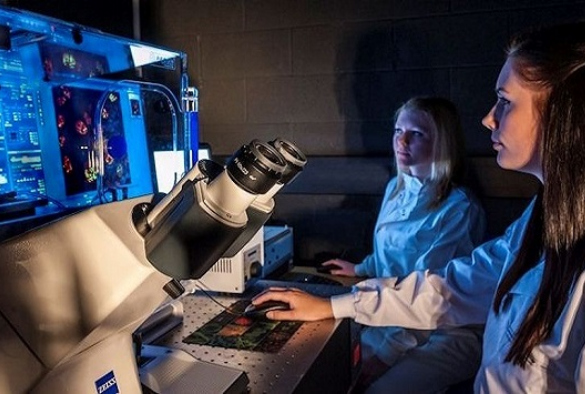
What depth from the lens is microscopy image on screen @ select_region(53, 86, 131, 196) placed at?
46.2 inches

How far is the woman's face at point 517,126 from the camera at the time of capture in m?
0.97

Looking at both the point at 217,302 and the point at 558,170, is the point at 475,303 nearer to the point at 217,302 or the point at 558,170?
the point at 558,170

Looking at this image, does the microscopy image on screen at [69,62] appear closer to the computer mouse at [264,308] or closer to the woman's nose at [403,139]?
the computer mouse at [264,308]

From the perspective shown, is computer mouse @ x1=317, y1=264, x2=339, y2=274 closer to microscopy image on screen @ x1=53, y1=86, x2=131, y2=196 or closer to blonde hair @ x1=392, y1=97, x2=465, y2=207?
blonde hair @ x1=392, y1=97, x2=465, y2=207

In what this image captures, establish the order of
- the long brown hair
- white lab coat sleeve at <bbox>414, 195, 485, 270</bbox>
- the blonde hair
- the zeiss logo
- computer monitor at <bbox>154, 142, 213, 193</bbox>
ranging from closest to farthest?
the zeiss logo
the long brown hair
computer monitor at <bbox>154, 142, 213, 193</bbox>
white lab coat sleeve at <bbox>414, 195, 485, 270</bbox>
the blonde hair

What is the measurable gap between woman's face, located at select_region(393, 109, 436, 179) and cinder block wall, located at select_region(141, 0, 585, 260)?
0.28m

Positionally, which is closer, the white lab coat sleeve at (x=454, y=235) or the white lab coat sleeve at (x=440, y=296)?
the white lab coat sleeve at (x=440, y=296)

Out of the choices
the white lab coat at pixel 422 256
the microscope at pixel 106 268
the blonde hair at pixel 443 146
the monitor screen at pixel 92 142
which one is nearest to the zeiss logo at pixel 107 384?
the microscope at pixel 106 268

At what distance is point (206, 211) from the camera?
54cm

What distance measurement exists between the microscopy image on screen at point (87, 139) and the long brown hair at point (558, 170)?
3.31ft

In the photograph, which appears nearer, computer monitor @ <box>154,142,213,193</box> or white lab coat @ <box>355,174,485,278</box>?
computer monitor @ <box>154,142,213,193</box>

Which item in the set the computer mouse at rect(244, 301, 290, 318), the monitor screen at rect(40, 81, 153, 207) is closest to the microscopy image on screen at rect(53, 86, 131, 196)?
the monitor screen at rect(40, 81, 153, 207)

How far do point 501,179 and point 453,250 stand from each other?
0.50m

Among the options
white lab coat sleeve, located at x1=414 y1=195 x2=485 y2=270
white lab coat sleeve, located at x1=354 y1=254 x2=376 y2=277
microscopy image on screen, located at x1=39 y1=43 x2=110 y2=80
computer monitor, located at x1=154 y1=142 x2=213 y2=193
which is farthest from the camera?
white lab coat sleeve, located at x1=354 y1=254 x2=376 y2=277
